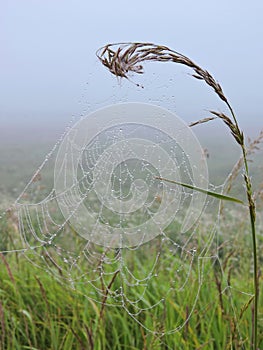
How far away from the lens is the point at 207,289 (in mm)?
1849

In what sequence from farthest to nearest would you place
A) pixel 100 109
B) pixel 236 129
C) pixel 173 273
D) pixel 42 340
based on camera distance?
pixel 173 273, pixel 42 340, pixel 100 109, pixel 236 129

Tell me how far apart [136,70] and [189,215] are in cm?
41

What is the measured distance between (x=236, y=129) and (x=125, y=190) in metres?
0.47

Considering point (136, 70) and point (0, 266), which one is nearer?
point (136, 70)

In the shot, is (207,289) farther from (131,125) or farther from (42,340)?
(131,125)

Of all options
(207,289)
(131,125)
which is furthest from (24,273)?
(131,125)

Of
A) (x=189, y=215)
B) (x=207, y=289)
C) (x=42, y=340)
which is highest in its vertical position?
(x=189, y=215)

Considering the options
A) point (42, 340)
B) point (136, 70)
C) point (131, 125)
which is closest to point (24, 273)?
point (42, 340)

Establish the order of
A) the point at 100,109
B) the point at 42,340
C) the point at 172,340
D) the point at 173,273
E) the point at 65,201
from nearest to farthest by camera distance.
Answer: the point at 100,109 → the point at 65,201 → the point at 172,340 → the point at 42,340 → the point at 173,273

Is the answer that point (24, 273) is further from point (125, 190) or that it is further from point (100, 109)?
point (100, 109)

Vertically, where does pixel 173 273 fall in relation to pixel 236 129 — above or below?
below

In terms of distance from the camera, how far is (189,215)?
1090 millimetres

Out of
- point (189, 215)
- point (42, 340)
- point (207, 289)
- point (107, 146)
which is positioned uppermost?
point (107, 146)

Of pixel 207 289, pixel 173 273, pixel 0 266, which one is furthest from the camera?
pixel 0 266
